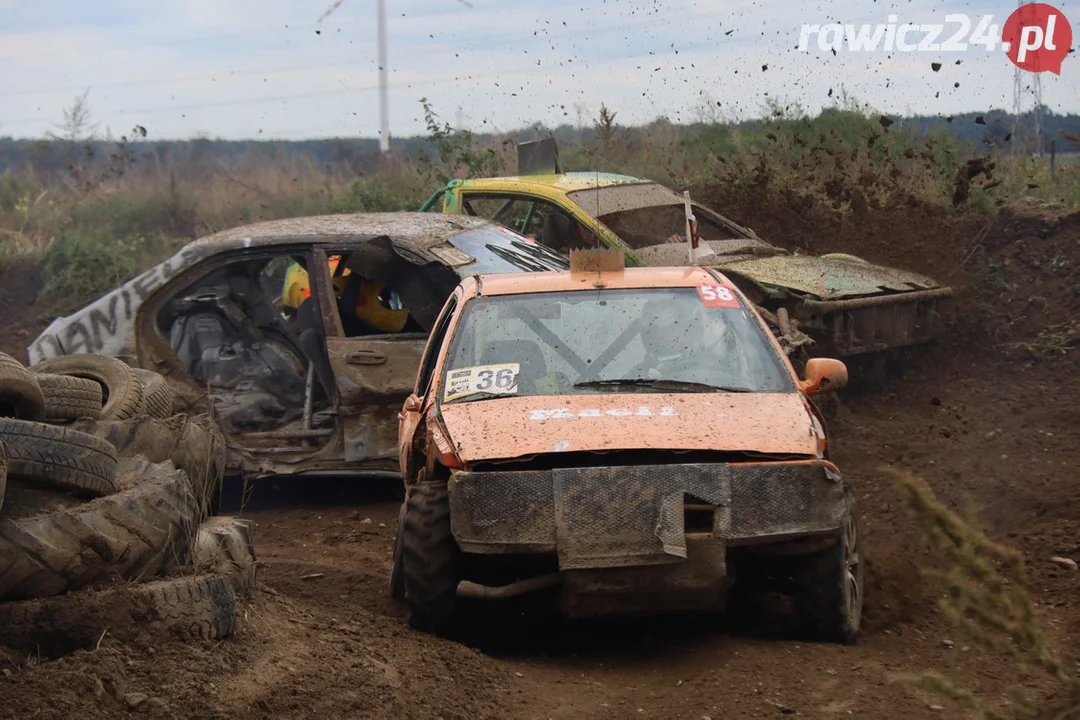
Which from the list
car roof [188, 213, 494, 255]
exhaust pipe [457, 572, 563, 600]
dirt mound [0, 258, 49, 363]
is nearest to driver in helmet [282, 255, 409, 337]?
car roof [188, 213, 494, 255]

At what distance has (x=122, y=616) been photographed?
466 cm

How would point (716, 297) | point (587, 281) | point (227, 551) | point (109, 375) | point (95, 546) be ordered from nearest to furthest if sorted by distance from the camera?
point (95, 546) → point (227, 551) → point (716, 297) → point (587, 281) → point (109, 375)

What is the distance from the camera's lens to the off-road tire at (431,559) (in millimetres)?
5672

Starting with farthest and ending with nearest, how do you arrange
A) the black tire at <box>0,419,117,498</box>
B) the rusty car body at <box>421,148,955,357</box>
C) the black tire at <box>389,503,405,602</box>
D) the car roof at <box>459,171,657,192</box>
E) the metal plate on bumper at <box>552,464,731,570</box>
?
the car roof at <box>459,171,657,192</box> < the rusty car body at <box>421,148,955,357</box> < the black tire at <box>389,503,405,602</box> < the metal plate on bumper at <box>552,464,731,570</box> < the black tire at <box>0,419,117,498</box>

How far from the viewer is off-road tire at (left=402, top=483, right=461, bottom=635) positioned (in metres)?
5.67

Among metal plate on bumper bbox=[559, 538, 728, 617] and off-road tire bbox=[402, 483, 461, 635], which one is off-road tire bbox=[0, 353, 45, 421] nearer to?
off-road tire bbox=[402, 483, 461, 635]

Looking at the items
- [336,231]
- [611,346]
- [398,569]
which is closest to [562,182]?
[336,231]

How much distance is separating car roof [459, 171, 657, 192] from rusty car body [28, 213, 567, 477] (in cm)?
149

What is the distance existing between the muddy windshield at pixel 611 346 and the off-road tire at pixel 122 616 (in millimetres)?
1601

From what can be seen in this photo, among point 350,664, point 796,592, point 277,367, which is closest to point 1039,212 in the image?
point 277,367

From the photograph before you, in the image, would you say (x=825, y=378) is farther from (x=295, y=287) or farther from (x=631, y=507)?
(x=295, y=287)

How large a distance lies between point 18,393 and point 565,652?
2.47 m

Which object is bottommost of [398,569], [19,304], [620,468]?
[398,569]

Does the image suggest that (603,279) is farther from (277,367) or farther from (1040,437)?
(1040,437)
